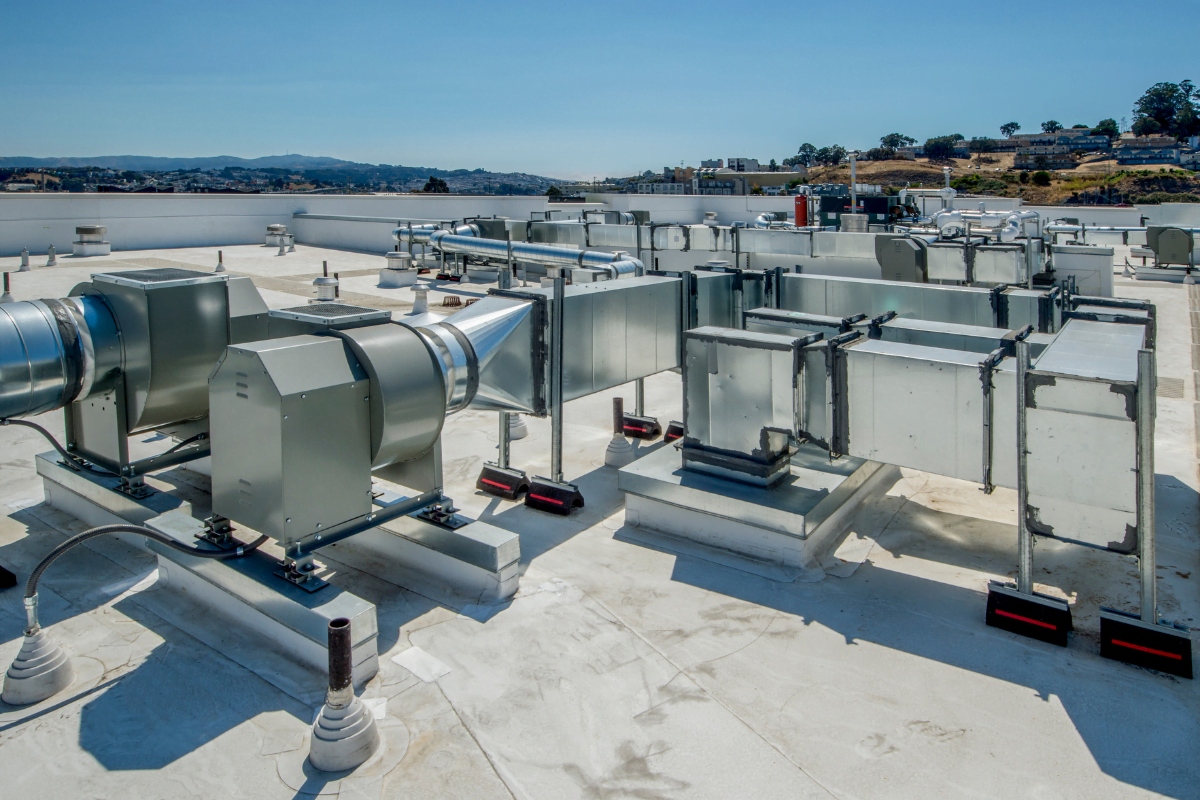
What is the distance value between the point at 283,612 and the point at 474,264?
20.3 m

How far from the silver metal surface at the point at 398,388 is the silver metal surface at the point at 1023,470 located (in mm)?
3516

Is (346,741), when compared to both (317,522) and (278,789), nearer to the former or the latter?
(278,789)

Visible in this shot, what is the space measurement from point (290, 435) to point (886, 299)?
594cm

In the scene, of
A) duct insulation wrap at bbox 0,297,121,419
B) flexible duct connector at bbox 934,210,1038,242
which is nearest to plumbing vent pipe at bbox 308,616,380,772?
duct insulation wrap at bbox 0,297,121,419

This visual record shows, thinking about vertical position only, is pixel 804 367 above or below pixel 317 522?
above

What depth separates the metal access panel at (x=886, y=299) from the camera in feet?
24.9

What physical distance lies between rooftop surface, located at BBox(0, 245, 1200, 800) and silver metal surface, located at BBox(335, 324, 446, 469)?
1.10 meters

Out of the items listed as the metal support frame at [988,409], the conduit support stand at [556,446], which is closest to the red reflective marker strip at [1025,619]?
the metal support frame at [988,409]

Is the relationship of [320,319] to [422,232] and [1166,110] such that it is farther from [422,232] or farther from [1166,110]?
[1166,110]

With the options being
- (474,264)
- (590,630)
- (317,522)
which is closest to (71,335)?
(317,522)

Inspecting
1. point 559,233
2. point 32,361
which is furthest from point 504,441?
point 559,233

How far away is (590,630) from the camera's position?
505 centimetres

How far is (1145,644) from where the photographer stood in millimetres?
4559

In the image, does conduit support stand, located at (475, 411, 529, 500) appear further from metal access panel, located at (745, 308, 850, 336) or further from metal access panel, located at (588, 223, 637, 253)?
metal access panel, located at (588, 223, 637, 253)
